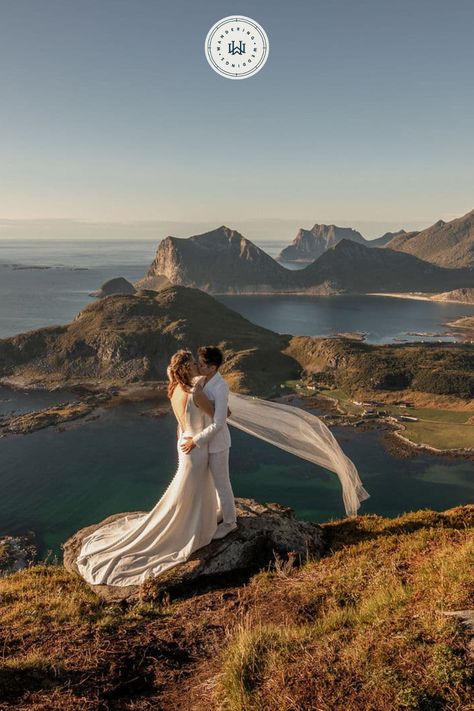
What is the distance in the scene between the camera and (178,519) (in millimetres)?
11172

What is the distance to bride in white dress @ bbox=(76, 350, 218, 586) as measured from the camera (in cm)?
1063

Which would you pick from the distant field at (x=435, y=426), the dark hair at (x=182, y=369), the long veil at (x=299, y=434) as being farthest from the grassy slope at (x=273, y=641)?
the distant field at (x=435, y=426)

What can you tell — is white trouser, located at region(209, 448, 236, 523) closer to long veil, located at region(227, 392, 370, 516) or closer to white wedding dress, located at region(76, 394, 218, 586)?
white wedding dress, located at region(76, 394, 218, 586)

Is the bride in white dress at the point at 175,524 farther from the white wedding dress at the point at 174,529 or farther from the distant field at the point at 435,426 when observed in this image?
the distant field at the point at 435,426

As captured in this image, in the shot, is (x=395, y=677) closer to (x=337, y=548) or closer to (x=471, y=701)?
(x=471, y=701)

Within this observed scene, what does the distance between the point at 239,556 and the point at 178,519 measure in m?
1.68

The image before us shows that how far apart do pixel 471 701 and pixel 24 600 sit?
9.68 meters

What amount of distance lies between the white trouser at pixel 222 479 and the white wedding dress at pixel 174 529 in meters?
0.17

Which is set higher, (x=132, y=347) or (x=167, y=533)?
(x=167, y=533)

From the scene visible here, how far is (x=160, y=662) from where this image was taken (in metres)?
7.07

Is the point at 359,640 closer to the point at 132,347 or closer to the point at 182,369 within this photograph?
the point at 182,369

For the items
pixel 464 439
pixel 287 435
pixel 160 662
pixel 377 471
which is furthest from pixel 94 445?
pixel 160 662

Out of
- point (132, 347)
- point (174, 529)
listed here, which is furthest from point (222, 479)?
point (132, 347)

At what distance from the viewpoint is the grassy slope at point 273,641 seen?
217 inches
